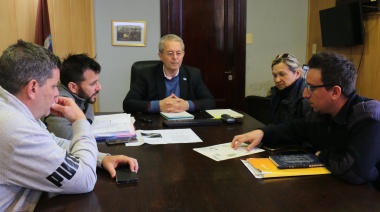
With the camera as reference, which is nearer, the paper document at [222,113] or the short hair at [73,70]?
the short hair at [73,70]

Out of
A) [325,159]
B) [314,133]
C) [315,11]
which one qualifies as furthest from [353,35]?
[325,159]

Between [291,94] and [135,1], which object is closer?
[291,94]

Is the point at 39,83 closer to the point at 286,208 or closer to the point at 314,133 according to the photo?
the point at 286,208

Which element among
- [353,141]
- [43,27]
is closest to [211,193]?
[353,141]

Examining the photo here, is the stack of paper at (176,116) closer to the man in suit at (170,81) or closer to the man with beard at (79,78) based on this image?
the man in suit at (170,81)

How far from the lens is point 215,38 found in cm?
424

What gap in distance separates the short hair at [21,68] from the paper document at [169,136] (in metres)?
0.73

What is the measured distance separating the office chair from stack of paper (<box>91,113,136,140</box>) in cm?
150

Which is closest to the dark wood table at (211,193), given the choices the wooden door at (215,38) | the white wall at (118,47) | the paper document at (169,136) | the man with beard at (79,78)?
the paper document at (169,136)

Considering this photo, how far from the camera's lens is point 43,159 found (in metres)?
0.96

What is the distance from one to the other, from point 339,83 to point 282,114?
0.79m

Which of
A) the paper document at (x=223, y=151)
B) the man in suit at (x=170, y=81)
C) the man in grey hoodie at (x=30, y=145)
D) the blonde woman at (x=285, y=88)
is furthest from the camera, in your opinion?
the man in suit at (x=170, y=81)

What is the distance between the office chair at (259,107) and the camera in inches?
124

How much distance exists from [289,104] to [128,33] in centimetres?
244
